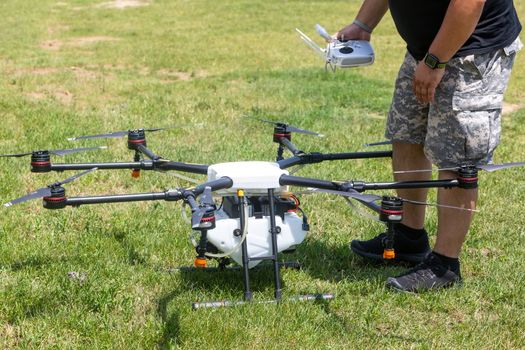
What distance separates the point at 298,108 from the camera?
9.11 m

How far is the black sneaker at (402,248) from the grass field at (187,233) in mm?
84

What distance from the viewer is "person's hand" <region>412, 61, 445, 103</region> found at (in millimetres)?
3725

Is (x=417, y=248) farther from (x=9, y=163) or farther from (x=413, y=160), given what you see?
(x=9, y=163)

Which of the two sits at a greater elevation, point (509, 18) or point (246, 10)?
point (509, 18)

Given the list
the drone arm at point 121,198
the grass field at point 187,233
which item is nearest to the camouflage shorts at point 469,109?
the grass field at point 187,233

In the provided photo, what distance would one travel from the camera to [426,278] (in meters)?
4.06

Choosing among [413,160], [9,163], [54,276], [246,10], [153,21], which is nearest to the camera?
[54,276]

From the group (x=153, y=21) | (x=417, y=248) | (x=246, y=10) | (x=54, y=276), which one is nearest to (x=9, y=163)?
(x=54, y=276)

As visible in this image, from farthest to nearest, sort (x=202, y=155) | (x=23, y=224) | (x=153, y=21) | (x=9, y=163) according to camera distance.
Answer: (x=153, y=21)
(x=202, y=155)
(x=9, y=163)
(x=23, y=224)

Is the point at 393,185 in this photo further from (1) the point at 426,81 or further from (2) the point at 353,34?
(2) the point at 353,34

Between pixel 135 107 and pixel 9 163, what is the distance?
276 centimetres

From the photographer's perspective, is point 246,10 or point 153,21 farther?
point 246,10

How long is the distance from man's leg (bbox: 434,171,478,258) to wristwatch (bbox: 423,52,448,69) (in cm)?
59

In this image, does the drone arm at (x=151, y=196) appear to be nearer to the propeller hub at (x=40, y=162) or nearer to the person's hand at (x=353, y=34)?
the propeller hub at (x=40, y=162)
